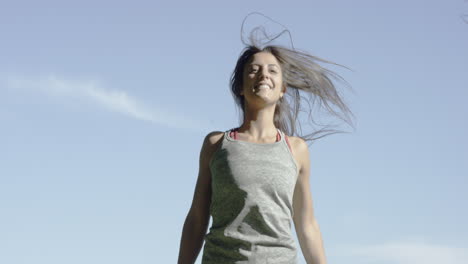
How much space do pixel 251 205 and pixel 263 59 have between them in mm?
1066

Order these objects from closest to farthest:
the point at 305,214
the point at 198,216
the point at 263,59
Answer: the point at 198,216 < the point at 305,214 < the point at 263,59

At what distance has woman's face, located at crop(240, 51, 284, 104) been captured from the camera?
4.57 meters

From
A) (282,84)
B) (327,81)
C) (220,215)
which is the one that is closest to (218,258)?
(220,215)

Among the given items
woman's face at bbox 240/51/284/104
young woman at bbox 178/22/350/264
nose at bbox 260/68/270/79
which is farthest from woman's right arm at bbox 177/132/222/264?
nose at bbox 260/68/270/79

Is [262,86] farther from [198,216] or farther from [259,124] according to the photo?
[198,216]

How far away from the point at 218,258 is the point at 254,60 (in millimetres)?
1357

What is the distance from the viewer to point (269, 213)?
13.8 feet

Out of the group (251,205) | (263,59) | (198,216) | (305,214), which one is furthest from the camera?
(263,59)

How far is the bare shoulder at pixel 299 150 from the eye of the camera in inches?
181

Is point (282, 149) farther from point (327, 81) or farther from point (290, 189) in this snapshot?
point (327, 81)

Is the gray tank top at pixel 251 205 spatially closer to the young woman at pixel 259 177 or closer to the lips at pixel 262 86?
the young woman at pixel 259 177

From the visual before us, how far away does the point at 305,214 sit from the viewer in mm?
4617

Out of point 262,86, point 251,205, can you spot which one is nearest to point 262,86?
point 262,86

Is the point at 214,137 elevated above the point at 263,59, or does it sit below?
below
